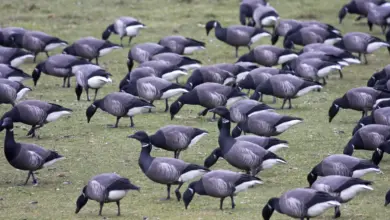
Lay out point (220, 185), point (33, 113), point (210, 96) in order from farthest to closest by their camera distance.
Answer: point (210, 96) → point (33, 113) → point (220, 185)

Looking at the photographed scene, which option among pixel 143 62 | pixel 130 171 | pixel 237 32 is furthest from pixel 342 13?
pixel 130 171

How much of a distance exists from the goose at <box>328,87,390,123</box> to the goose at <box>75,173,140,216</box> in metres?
7.75

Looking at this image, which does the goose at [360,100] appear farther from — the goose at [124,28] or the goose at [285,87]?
the goose at [124,28]

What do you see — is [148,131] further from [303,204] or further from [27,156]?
[303,204]

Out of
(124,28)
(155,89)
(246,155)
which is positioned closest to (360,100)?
(155,89)

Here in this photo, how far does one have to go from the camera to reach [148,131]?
19.8 metres

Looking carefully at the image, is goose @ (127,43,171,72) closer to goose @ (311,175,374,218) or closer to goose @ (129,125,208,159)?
goose @ (129,125,208,159)

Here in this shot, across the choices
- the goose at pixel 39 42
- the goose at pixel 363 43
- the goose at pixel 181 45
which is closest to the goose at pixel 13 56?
the goose at pixel 39 42

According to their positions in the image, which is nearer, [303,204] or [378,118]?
[303,204]

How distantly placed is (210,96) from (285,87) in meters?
1.95

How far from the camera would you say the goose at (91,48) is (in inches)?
1030

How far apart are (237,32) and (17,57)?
6417 millimetres

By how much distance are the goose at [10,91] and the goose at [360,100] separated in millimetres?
6803

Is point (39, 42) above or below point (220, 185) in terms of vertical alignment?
below
